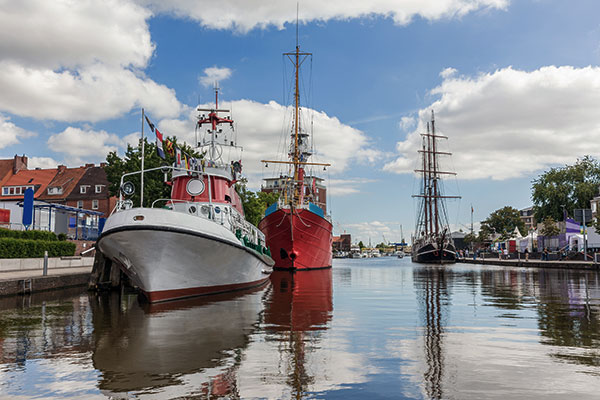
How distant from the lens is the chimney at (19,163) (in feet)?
247

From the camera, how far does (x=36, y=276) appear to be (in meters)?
21.4

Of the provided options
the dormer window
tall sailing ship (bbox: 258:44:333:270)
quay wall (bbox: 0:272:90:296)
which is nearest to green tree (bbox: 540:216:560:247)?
tall sailing ship (bbox: 258:44:333:270)

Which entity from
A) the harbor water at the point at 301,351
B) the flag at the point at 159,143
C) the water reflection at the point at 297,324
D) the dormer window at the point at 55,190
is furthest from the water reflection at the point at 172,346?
the dormer window at the point at 55,190

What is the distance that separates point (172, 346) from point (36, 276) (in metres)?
14.9

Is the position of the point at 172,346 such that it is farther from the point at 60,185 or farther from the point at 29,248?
the point at 60,185

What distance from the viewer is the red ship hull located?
39.9 meters

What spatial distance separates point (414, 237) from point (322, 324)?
297 feet

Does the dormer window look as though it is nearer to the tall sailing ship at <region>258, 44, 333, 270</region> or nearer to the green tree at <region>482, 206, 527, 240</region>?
the tall sailing ship at <region>258, 44, 333, 270</region>

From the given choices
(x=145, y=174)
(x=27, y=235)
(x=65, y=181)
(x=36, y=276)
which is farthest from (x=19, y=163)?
(x=36, y=276)

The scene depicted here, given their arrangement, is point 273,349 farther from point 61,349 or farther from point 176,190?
point 176,190

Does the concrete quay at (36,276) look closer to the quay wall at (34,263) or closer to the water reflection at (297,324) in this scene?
the quay wall at (34,263)

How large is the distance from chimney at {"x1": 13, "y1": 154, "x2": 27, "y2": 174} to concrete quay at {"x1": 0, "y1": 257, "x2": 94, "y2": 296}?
50.7m

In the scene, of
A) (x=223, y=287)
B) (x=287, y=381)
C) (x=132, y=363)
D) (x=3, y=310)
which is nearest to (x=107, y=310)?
(x=3, y=310)

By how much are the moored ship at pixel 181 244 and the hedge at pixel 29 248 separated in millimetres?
9427
